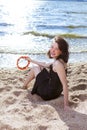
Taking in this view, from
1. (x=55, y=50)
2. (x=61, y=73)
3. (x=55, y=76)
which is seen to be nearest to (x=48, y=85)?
(x=55, y=76)

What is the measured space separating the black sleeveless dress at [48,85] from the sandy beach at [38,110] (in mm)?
88

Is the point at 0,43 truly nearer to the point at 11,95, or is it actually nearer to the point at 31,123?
the point at 11,95

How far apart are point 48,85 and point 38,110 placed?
584mm

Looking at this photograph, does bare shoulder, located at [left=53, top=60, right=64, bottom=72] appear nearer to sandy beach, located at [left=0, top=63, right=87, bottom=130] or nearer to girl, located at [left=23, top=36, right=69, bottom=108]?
girl, located at [left=23, top=36, right=69, bottom=108]

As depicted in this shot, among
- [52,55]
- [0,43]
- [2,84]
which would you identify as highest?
[52,55]

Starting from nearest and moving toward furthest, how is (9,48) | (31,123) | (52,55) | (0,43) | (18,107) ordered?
(31,123) < (18,107) < (52,55) < (9,48) < (0,43)

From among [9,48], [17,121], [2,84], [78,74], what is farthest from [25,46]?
[17,121]

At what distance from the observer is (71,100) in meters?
4.90

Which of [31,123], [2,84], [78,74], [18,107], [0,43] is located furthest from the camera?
[0,43]

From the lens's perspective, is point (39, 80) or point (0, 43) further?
point (0, 43)

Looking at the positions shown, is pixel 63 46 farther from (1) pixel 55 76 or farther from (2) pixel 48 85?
(2) pixel 48 85

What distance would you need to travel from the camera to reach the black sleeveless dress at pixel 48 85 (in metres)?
4.89

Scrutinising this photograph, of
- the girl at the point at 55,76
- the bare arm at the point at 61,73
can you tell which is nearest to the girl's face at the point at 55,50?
the girl at the point at 55,76

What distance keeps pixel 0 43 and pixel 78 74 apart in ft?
15.3
